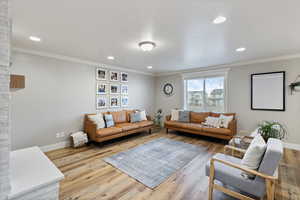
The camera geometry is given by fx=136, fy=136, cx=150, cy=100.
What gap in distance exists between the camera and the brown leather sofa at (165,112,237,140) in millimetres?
3788

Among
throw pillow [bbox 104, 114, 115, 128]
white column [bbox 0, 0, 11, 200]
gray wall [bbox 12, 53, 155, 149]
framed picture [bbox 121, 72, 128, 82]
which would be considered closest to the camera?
white column [bbox 0, 0, 11, 200]

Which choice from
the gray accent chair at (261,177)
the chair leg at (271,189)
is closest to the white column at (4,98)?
the gray accent chair at (261,177)

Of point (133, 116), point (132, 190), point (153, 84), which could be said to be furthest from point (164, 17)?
point (153, 84)

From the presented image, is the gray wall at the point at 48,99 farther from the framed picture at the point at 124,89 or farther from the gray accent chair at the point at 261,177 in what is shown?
the gray accent chair at the point at 261,177

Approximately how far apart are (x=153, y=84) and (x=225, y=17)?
4.61m

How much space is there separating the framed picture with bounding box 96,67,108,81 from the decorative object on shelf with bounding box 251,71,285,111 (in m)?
4.50

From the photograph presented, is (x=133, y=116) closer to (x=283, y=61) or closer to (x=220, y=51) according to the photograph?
(x=220, y=51)


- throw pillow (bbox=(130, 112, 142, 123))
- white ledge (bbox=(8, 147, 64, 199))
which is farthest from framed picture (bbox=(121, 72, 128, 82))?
white ledge (bbox=(8, 147, 64, 199))

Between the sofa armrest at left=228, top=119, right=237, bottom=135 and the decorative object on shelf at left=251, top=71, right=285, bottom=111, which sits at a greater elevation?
the decorative object on shelf at left=251, top=71, right=285, bottom=111

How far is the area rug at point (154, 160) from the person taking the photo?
2.34 meters

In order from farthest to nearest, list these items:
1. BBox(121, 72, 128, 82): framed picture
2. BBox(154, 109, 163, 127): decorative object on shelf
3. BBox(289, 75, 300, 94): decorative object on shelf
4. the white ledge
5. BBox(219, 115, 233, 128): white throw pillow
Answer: BBox(154, 109, 163, 127): decorative object on shelf < BBox(121, 72, 128, 82): framed picture < BBox(219, 115, 233, 128): white throw pillow < BBox(289, 75, 300, 94): decorative object on shelf < the white ledge

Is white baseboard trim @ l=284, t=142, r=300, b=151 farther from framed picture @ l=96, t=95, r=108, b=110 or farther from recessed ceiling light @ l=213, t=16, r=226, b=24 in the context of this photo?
framed picture @ l=96, t=95, r=108, b=110

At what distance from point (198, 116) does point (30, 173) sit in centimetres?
456

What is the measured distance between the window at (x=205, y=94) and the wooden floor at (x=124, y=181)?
2.08 meters
